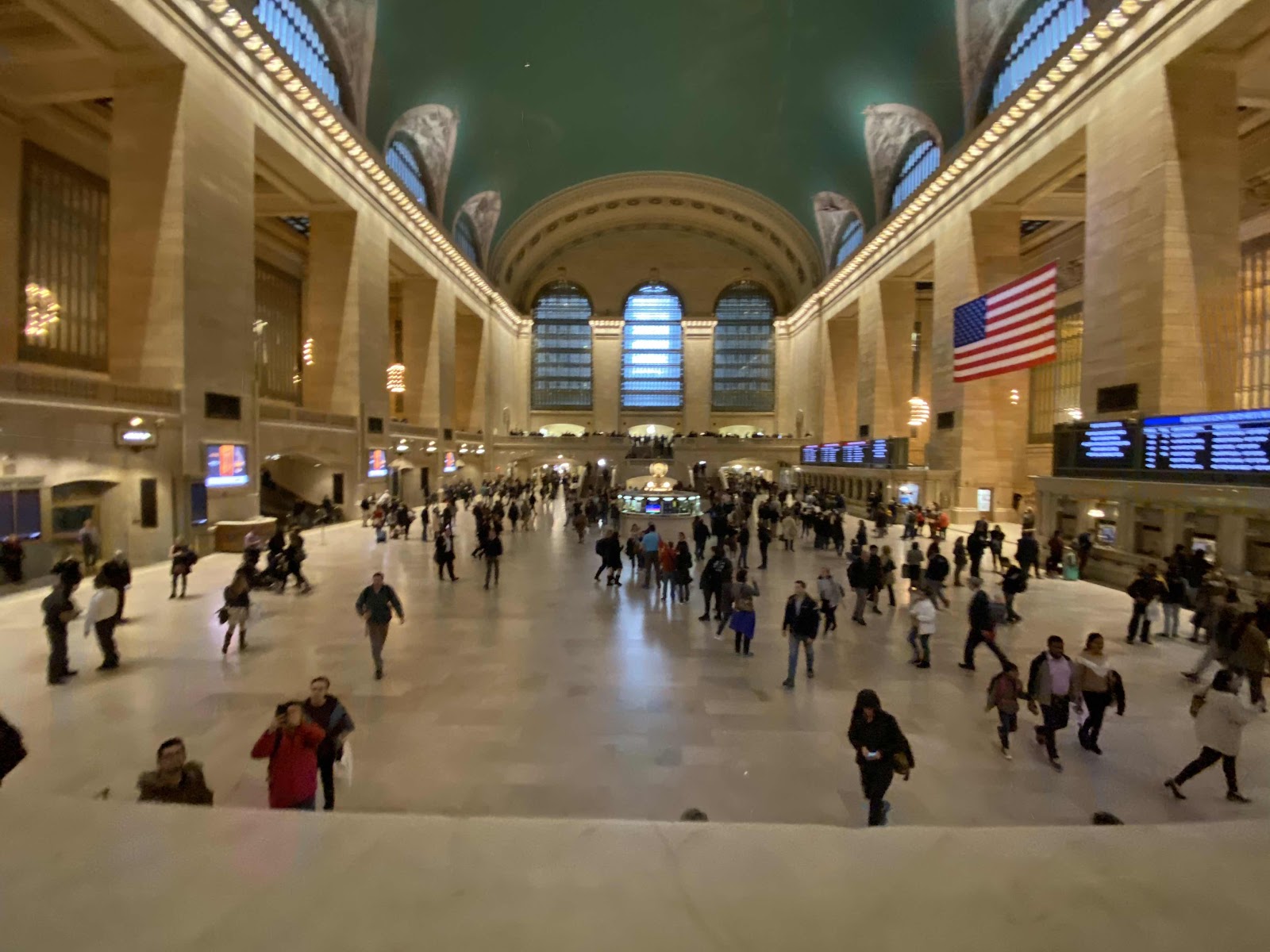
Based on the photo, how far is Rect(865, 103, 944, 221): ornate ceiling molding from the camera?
81.8 feet

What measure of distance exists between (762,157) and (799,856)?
3809 cm

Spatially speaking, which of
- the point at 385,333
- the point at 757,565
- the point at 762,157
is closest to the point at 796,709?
the point at 757,565

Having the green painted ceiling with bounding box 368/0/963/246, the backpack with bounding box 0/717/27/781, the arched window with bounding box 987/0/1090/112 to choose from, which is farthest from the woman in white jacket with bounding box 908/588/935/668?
the green painted ceiling with bounding box 368/0/963/246

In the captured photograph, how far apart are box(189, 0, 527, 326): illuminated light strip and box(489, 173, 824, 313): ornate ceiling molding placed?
33.3ft

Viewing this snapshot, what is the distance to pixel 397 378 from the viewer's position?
28.3 meters

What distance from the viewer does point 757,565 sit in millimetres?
13234

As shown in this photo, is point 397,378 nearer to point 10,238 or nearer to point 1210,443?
point 10,238

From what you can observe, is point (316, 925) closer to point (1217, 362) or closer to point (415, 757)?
point (415, 757)

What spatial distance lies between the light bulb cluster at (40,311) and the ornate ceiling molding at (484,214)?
63.9 feet

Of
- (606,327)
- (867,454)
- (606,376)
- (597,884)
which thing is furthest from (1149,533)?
(606,327)

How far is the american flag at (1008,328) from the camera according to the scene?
15.1 metres

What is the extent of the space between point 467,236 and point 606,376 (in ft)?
51.2

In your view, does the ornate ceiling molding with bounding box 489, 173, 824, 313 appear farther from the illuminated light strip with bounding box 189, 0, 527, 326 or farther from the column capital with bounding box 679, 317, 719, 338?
the illuminated light strip with bounding box 189, 0, 527, 326

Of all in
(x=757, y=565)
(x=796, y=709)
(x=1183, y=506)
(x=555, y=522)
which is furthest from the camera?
(x=555, y=522)
